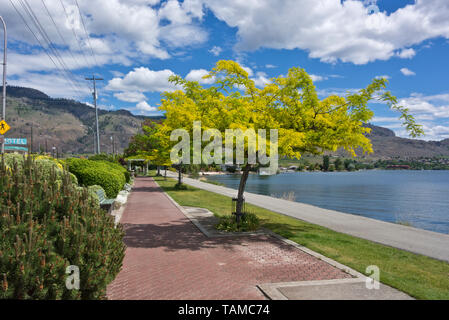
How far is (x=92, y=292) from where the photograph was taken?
159 inches

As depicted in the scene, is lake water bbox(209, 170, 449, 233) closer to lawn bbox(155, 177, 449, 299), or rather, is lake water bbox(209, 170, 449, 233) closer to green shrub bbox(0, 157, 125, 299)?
lawn bbox(155, 177, 449, 299)

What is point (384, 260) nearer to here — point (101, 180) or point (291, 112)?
point (291, 112)

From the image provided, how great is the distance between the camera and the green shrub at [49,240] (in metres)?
3.31

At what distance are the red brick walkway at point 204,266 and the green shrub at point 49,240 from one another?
4.64 ft

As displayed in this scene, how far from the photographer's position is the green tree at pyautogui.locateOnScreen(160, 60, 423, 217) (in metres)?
9.48

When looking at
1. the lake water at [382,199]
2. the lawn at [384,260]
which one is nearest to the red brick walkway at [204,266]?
the lawn at [384,260]

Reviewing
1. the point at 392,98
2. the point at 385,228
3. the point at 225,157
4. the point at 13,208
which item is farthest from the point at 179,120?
the point at 385,228

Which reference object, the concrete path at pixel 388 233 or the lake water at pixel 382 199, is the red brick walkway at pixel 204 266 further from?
the lake water at pixel 382 199

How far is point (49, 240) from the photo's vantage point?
3.77 metres

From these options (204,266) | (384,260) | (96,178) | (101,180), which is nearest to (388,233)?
(384,260)

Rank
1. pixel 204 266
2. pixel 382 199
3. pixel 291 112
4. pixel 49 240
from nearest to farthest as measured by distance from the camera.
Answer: pixel 49 240, pixel 204 266, pixel 291 112, pixel 382 199

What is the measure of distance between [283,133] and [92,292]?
6874mm

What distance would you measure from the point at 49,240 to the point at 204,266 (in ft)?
12.1
